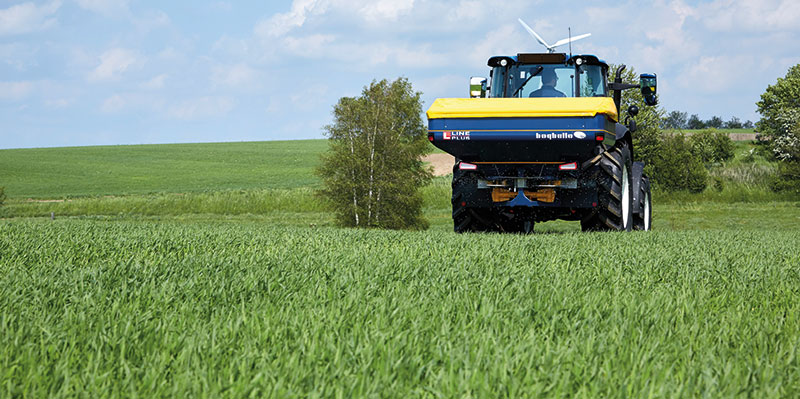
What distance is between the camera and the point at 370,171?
33500 mm

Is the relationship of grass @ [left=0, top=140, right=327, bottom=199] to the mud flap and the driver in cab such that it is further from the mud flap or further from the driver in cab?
the driver in cab

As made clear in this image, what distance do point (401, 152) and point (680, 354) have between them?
3083cm

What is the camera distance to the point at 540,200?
1148 centimetres

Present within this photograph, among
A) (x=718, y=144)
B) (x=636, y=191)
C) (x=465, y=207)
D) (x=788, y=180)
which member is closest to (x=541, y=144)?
(x=465, y=207)

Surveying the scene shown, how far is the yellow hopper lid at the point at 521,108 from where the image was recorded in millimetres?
10328

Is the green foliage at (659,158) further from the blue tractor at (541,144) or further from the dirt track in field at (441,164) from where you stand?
the blue tractor at (541,144)

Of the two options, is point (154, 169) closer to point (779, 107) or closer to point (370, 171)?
point (370, 171)

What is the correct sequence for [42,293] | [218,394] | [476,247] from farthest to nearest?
[476,247], [42,293], [218,394]

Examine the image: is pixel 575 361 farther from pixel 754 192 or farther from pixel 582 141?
pixel 754 192

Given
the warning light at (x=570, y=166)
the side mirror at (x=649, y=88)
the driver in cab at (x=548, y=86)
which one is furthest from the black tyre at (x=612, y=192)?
the driver in cab at (x=548, y=86)

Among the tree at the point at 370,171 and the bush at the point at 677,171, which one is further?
the bush at the point at 677,171

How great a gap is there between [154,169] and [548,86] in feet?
Answer: 215

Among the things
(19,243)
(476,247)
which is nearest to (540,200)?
(476,247)

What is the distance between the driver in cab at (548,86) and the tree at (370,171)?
2116cm
